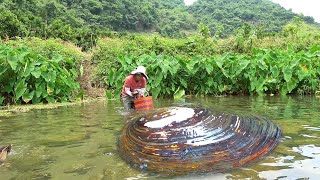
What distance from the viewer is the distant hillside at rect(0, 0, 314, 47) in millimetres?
17972

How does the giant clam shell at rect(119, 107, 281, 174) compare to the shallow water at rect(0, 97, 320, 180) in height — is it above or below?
above

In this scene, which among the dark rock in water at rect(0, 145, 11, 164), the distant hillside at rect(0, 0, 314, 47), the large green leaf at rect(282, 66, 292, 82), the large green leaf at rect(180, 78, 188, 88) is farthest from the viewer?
the distant hillside at rect(0, 0, 314, 47)

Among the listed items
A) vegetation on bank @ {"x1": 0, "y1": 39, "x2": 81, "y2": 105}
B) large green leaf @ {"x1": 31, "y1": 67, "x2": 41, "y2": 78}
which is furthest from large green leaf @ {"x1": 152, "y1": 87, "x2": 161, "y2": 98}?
large green leaf @ {"x1": 31, "y1": 67, "x2": 41, "y2": 78}

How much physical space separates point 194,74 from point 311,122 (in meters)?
5.71

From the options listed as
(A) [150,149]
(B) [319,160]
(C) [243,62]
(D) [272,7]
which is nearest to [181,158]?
(A) [150,149]

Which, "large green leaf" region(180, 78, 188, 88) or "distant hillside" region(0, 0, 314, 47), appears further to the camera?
"distant hillside" region(0, 0, 314, 47)

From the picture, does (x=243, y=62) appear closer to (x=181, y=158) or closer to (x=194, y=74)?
(x=194, y=74)

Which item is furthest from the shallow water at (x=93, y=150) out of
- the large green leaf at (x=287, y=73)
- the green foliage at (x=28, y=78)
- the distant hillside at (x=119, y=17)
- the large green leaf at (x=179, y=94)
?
the distant hillside at (x=119, y=17)

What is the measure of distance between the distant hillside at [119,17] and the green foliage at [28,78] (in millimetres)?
7935

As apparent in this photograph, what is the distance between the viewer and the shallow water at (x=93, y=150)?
294 centimetres

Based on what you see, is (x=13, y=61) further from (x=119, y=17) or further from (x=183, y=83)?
(x=119, y=17)

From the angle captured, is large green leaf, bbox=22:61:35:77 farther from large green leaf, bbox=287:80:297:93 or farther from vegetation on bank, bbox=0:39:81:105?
large green leaf, bbox=287:80:297:93

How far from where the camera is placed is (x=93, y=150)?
3.86 meters

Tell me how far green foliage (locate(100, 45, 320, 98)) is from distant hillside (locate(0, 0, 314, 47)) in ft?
23.7
